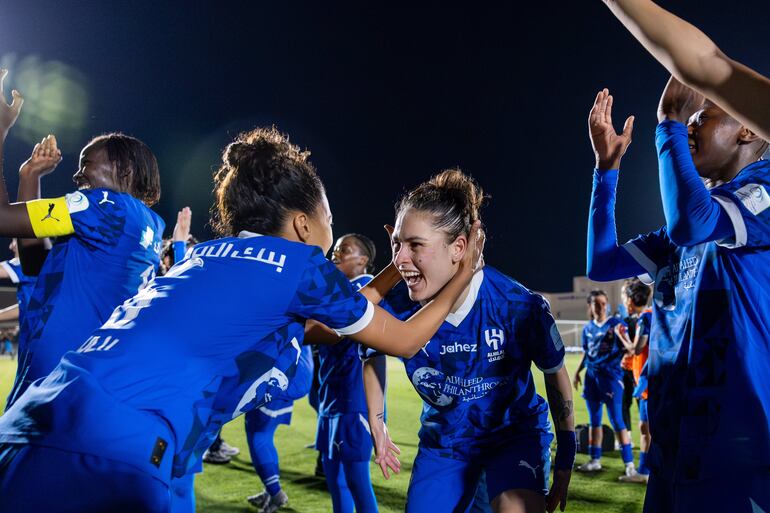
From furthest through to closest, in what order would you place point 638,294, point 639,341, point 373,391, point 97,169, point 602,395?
1. point 638,294
2. point 602,395
3. point 639,341
4. point 373,391
5. point 97,169

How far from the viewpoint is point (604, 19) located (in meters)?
29.8

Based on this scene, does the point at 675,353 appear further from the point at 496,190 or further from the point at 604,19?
the point at 496,190

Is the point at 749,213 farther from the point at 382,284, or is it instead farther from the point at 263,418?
the point at 263,418

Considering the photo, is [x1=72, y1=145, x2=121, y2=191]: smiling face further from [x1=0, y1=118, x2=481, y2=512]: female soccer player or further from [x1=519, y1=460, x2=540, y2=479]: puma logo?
[x1=519, y1=460, x2=540, y2=479]: puma logo

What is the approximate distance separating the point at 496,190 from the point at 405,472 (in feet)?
123

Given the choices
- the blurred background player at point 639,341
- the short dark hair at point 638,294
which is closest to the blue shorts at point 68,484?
the blurred background player at point 639,341

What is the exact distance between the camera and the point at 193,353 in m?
1.84

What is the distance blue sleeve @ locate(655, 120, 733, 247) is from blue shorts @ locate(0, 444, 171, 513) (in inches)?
67.1

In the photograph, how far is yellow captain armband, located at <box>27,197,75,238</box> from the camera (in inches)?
114

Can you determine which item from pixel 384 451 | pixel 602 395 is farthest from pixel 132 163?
pixel 602 395

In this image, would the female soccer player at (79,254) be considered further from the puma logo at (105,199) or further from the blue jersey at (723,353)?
the blue jersey at (723,353)

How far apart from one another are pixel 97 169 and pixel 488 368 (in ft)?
7.48

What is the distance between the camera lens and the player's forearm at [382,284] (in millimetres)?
3166

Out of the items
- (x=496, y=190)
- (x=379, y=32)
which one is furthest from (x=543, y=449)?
(x=496, y=190)
